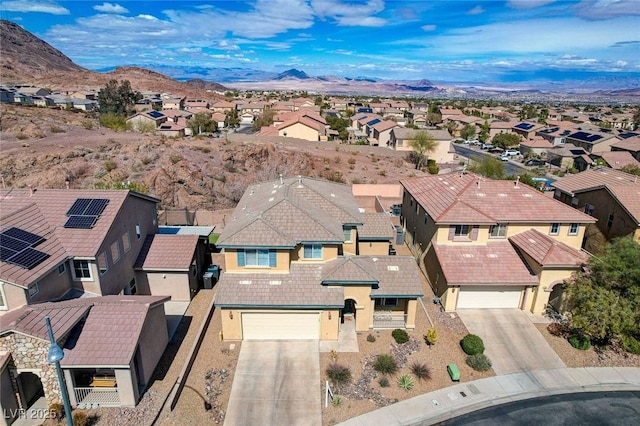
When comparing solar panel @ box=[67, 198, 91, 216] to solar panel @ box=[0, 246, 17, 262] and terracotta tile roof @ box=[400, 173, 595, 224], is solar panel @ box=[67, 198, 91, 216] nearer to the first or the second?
solar panel @ box=[0, 246, 17, 262]

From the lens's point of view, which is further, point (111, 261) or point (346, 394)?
point (111, 261)

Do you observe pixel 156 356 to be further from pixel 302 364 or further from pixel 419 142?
pixel 419 142

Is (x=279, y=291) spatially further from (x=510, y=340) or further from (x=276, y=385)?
(x=510, y=340)

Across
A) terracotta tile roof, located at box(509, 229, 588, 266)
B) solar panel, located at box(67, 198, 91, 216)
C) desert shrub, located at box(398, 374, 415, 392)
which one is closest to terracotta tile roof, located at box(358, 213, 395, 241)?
terracotta tile roof, located at box(509, 229, 588, 266)

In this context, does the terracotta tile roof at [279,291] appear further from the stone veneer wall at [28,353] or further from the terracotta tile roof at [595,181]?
the terracotta tile roof at [595,181]

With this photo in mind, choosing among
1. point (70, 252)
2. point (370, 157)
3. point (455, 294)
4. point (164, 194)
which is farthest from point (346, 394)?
point (370, 157)

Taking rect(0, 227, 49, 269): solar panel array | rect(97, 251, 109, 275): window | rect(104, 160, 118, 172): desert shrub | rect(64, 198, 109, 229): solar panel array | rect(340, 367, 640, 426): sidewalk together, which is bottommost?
rect(340, 367, 640, 426): sidewalk

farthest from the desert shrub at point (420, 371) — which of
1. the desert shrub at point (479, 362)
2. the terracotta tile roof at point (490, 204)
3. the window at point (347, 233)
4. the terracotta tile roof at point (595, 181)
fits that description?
the terracotta tile roof at point (595, 181)
